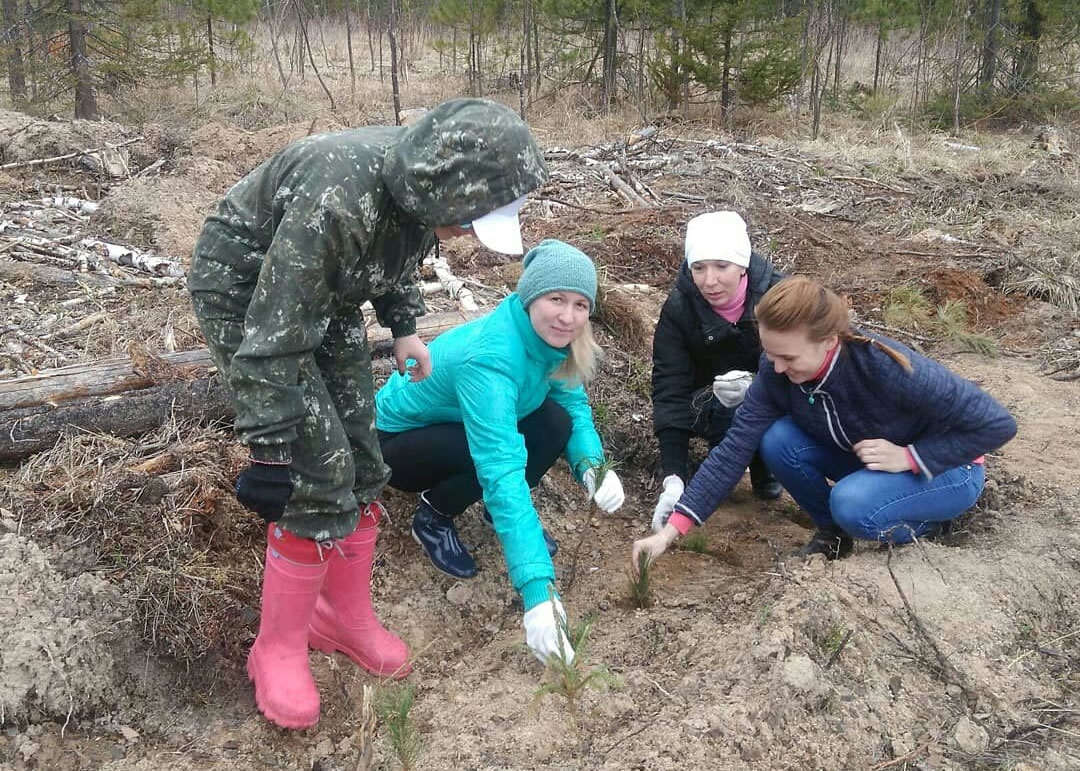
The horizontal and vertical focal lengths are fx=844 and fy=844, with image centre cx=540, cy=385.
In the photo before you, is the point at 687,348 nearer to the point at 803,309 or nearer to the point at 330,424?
the point at 803,309

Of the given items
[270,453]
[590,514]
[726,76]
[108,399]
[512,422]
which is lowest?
[590,514]

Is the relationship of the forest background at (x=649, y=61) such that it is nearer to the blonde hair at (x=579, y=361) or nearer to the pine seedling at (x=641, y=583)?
the blonde hair at (x=579, y=361)

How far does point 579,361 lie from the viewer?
273 centimetres

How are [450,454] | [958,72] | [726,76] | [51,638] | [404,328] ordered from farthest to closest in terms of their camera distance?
[726,76] → [958,72] → [450,454] → [404,328] → [51,638]

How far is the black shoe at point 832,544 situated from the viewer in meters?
3.03

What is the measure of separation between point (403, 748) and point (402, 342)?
113cm

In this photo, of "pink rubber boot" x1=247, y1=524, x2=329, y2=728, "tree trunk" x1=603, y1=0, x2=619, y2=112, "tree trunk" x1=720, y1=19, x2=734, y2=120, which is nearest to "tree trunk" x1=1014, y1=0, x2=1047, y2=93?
"tree trunk" x1=720, y1=19, x2=734, y2=120

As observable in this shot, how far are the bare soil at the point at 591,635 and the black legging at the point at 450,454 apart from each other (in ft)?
Result: 0.91

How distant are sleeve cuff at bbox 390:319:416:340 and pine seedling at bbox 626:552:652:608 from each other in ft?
3.32

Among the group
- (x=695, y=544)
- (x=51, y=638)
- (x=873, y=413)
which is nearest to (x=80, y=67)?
(x=51, y=638)

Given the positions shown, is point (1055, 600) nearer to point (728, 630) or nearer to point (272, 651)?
point (728, 630)

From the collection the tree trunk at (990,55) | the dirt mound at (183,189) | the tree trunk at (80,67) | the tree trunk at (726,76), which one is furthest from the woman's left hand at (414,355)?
the tree trunk at (990,55)

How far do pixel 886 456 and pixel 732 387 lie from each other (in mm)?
808

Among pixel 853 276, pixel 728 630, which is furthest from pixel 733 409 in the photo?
pixel 853 276
